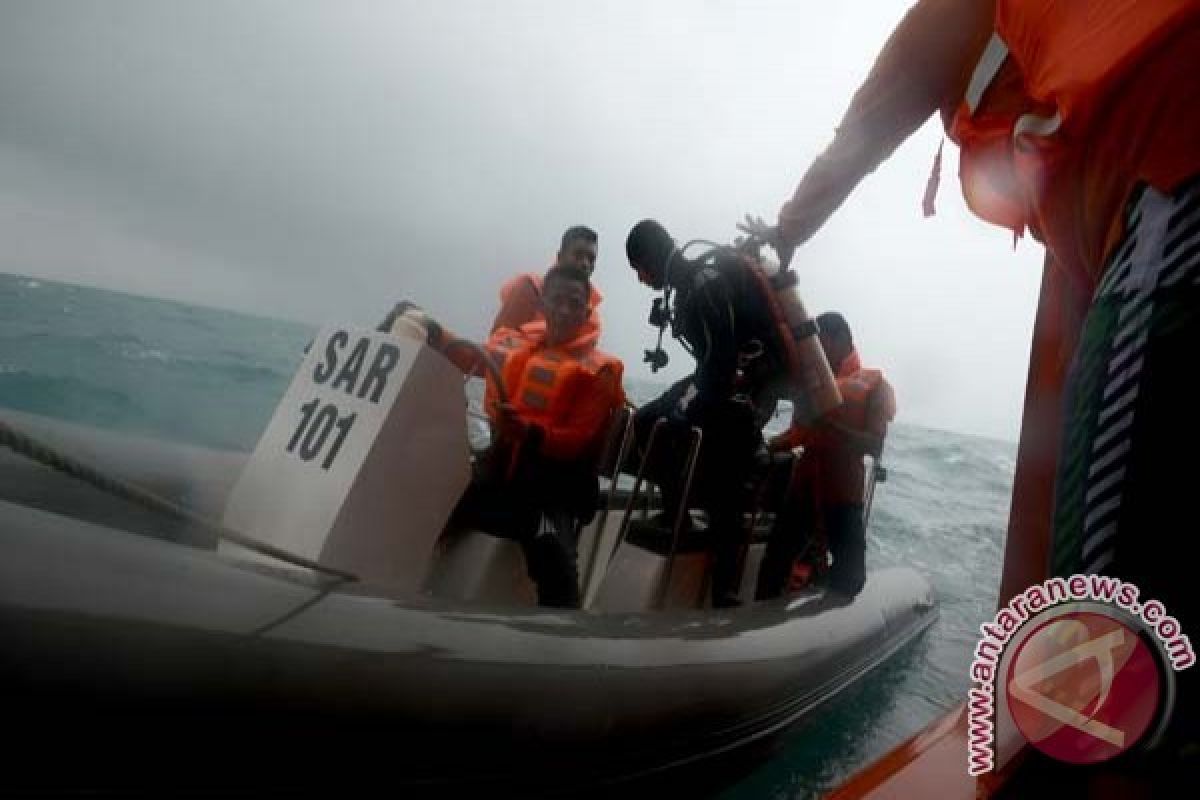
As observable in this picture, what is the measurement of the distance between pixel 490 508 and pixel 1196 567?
2.42 meters

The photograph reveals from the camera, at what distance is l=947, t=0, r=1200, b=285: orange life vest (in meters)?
0.66

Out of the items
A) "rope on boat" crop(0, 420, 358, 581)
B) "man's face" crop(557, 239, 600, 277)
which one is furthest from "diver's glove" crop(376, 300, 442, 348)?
"rope on boat" crop(0, 420, 358, 581)

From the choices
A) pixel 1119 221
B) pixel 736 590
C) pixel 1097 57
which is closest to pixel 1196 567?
pixel 1119 221

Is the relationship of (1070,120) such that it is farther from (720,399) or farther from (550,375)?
(550,375)

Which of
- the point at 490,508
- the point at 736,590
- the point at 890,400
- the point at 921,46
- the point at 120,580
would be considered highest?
the point at 921,46

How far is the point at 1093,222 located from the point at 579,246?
8.56 ft

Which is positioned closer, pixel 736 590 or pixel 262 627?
pixel 262 627

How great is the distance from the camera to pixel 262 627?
1.32 m

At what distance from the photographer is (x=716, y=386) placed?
269cm

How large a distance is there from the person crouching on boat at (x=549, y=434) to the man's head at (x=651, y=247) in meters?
0.30

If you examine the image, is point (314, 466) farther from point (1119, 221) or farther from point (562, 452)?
→ point (1119, 221)

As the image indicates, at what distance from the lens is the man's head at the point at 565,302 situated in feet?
9.87

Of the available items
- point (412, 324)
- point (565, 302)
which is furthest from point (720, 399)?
point (412, 324)

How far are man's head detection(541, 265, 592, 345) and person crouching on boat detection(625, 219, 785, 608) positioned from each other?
0.89ft
